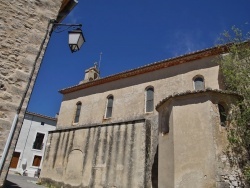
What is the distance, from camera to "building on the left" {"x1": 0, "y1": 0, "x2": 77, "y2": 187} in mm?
4277

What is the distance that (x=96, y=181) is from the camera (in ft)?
42.9

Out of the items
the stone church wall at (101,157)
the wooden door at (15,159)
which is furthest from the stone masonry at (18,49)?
the wooden door at (15,159)

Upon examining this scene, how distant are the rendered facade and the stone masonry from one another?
6460 millimetres

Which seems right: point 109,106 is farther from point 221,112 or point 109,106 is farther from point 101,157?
point 221,112

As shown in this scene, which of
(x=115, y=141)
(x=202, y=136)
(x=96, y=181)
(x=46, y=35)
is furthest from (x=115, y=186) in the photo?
(x=46, y=35)

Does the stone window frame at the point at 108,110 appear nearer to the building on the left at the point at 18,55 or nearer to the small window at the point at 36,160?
the building on the left at the point at 18,55

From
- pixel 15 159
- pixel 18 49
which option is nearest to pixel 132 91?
pixel 18 49

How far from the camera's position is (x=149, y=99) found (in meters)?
14.6

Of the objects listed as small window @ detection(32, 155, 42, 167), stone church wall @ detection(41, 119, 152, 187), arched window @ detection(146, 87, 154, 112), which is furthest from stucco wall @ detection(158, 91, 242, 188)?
small window @ detection(32, 155, 42, 167)

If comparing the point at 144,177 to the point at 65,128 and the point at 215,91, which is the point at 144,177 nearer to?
the point at 215,91

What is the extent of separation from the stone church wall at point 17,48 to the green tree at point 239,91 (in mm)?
7715

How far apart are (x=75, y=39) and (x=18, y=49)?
4.48 feet

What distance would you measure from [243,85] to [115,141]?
25.2ft

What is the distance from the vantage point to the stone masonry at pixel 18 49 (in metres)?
4.35
